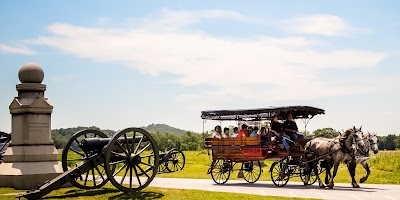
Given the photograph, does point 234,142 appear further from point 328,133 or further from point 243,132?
point 328,133

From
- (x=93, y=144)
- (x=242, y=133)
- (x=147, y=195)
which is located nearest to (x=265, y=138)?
(x=242, y=133)

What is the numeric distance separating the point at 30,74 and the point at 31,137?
9.04 ft

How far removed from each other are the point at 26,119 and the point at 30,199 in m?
6.15

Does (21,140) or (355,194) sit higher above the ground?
(21,140)

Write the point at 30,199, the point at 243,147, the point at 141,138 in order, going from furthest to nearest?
the point at 243,147, the point at 141,138, the point at 30,199

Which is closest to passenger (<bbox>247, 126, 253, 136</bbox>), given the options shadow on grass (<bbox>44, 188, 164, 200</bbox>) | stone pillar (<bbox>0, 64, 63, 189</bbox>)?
shadow on grass (<bbox>44, 188, 164, 200</bbox>)

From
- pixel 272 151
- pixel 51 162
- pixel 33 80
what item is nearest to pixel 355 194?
pixel 272 151

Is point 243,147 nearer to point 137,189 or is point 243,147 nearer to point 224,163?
point 224,163

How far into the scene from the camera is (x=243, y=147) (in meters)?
22.2

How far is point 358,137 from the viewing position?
64.9 ft

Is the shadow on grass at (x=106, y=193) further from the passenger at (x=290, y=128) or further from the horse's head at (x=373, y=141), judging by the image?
the horse's head at (x=373, y=141)

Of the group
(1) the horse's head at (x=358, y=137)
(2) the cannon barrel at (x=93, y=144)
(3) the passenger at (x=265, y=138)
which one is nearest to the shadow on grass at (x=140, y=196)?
(2) the cannon barrel at (x=93, y=144)

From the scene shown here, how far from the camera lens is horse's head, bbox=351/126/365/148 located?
19.6 metres

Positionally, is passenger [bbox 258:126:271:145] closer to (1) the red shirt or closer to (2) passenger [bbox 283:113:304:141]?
(2) passenger [bbox 283:113:304:141]
